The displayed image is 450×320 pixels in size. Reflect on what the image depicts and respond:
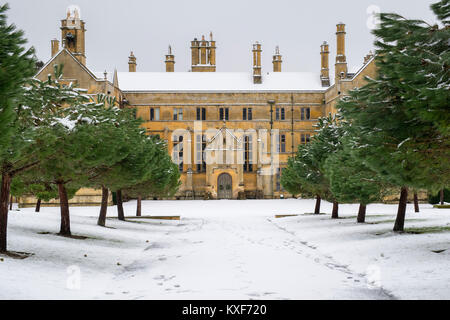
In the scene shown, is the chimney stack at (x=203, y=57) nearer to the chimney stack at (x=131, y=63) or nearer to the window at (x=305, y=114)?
the chimney stack at (x=131, y=63)

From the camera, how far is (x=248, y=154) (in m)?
56.9

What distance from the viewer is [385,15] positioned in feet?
32.1

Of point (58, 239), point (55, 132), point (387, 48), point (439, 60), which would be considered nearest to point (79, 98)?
point (55, 132)

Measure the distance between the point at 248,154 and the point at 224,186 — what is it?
199 inches

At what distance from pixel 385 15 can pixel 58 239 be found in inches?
433

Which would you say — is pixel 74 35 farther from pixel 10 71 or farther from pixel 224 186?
pixel 10 71

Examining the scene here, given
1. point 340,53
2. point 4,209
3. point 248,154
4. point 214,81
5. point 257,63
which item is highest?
point 257,63

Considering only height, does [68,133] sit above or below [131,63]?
below

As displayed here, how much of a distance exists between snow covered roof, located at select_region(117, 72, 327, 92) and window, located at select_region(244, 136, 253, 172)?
232 inches

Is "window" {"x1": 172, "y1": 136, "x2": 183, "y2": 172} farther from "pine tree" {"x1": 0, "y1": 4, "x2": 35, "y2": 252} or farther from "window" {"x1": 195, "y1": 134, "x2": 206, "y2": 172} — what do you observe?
"pine tree" {"x1": 0, "y1": 4, "x2": 35, "y2": 252}

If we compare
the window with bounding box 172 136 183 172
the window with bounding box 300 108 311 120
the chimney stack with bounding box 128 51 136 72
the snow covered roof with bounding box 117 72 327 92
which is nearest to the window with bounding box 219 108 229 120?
the snow covered roof with bounding box 117 72 327 92

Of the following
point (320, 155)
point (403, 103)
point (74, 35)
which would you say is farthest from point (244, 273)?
point (74, 35)

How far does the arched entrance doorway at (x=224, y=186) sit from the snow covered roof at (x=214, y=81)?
1013 centimetres

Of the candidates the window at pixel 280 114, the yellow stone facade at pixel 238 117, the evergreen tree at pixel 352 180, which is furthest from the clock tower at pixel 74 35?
the evergreen tree at pixel 352 180
